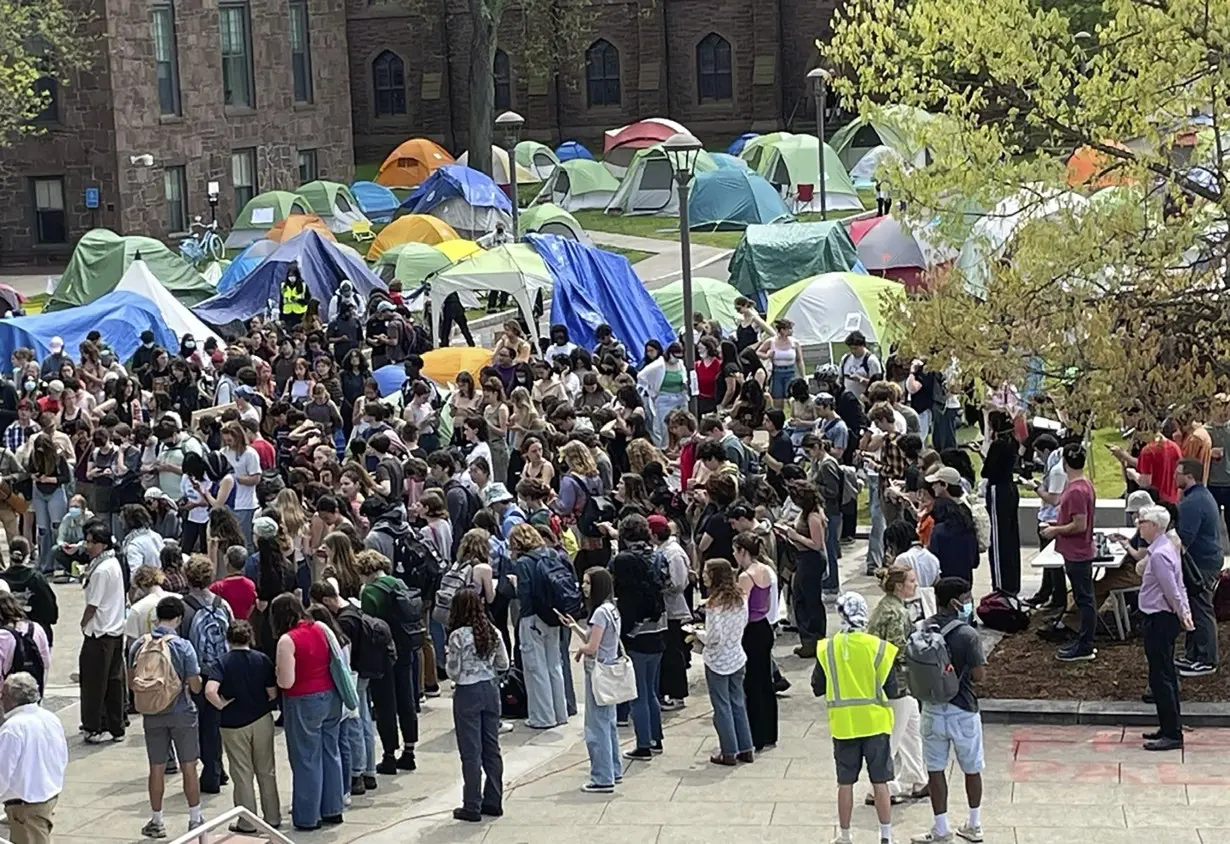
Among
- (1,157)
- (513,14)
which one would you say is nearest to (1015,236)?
(1,157)

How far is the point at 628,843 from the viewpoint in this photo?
12.5 m

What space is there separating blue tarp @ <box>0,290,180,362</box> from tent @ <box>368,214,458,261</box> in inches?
427

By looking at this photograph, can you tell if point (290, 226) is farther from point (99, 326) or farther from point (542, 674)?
point (542, 674)

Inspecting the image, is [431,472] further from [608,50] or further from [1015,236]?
[608,50]

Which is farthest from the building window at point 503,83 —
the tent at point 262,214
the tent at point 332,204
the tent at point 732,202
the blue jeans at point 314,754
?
the blue jeans at point 314,754

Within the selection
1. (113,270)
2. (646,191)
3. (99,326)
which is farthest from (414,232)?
(99,326)

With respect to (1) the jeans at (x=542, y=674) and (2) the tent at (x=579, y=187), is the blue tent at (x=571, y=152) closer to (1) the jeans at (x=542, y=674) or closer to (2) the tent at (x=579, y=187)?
(2) the tent at (x=579, y=187)

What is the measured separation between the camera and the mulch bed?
1463cm

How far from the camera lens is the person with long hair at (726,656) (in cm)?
1317

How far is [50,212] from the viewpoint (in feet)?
155

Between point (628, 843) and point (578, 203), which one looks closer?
point (628, 843)

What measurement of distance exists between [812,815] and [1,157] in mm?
38436

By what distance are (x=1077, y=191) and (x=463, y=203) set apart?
3202 cm

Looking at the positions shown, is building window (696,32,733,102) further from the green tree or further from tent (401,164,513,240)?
the green tree
